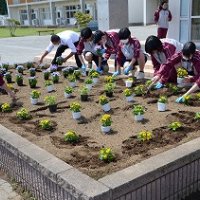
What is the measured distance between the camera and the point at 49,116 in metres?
4.79

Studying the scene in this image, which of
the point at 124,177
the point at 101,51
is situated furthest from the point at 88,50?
the point at 124,177

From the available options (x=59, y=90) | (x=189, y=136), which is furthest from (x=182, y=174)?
(x=59, y=90)

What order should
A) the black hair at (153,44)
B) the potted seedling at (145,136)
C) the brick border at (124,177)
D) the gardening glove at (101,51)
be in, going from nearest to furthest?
the brick border at (124,177), the potted seedling at (145,136), the black hair at (153,44), the gardening glove at (101,51)

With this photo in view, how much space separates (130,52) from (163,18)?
8.16ft

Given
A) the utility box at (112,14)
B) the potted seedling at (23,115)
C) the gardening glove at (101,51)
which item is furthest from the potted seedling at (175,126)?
the utility box at (112,14)

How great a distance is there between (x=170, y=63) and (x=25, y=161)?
2901mm

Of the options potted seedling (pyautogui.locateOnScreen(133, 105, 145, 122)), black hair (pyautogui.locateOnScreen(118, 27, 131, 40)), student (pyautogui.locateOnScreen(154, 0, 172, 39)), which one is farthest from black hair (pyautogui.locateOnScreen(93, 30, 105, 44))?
potted seedling (pyautogui.locateOnScreen(133, 105, 145, 122))

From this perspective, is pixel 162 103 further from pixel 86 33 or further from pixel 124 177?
pixel 86 33

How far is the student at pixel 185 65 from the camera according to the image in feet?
15.7

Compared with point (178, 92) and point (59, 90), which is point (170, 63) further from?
point (59, 90)

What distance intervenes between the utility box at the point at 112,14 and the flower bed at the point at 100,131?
686cm

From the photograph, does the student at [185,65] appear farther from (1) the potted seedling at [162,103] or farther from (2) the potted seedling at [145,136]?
(2) the potted seedling at [145,136]

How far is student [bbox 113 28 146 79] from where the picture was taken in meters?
6.21

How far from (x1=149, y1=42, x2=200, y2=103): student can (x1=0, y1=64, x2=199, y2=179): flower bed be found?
17 cm
